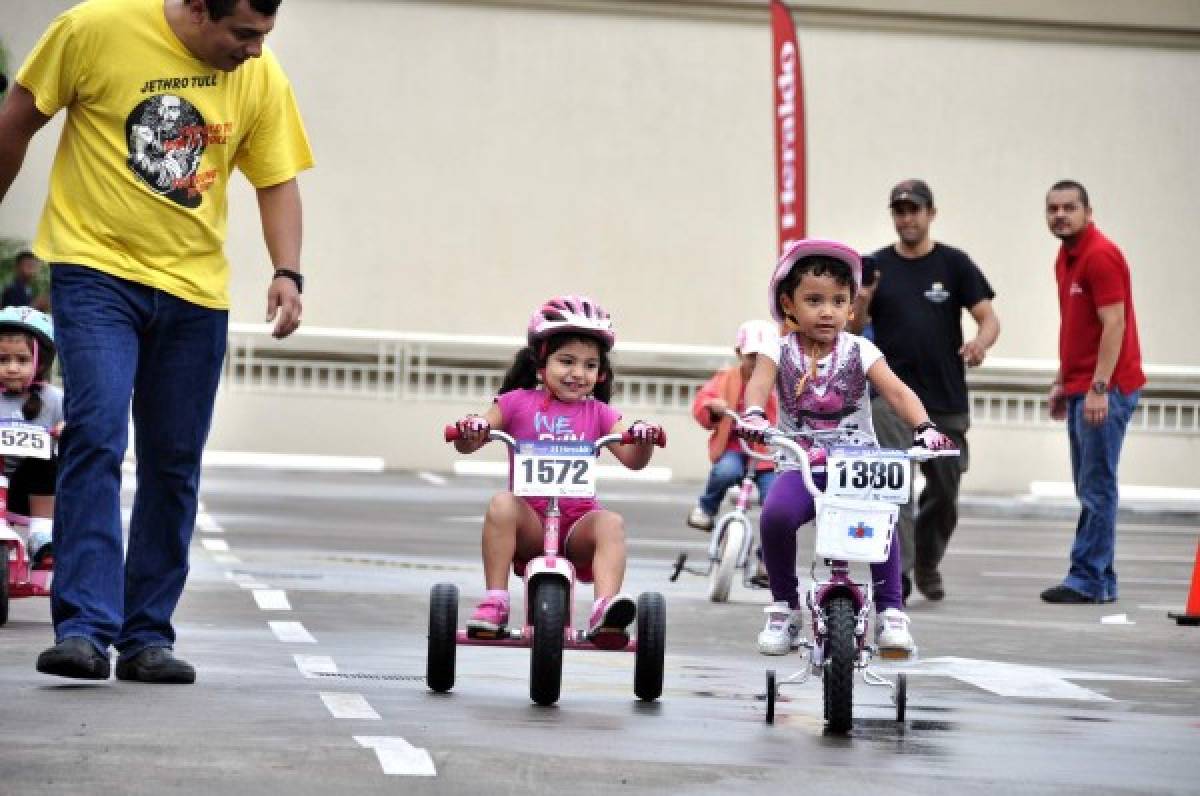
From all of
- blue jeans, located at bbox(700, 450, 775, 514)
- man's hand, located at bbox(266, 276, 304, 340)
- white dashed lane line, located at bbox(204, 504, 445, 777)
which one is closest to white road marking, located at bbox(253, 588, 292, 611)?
white dashed lane line, located at bbox(204, 504, 445, 777)

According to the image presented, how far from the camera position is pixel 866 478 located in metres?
9.00

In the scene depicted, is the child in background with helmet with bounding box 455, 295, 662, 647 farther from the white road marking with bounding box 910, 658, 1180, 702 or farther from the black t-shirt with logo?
the black t-shirt with logo

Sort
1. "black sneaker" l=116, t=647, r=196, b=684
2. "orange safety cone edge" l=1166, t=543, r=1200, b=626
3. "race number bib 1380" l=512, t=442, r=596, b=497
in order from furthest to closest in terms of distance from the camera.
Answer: "orange safety cone edge" l=1166, t=543, r=1200, b=626
"race number bib 1380" l=512, t=442, r=596, b=497
"black sneaker" l=116, t=647, r=196, b=684

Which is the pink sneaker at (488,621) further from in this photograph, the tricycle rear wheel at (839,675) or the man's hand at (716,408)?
the man's hand at (716,408)

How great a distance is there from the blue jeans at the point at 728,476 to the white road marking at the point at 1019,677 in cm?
469

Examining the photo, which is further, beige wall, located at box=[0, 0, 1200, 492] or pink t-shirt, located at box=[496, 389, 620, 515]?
beige wall, located at box=[0, 0, 1200, 492]

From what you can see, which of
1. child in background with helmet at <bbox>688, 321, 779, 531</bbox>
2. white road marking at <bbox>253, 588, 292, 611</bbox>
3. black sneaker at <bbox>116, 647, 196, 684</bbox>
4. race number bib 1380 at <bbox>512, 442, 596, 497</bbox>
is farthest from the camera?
child in background with helmet at <bbox>688, 321, 779, 531</bbox>

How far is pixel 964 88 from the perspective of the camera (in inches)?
1475

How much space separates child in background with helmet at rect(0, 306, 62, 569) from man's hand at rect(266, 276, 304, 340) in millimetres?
3081

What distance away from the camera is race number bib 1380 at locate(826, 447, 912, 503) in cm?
899

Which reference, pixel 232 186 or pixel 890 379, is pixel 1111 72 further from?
pixel 890 379

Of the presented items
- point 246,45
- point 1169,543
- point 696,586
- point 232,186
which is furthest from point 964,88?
point 246,45

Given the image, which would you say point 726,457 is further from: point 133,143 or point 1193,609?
point 133,143

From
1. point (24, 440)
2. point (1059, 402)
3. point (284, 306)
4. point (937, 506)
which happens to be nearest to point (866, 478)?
point (284, 306)
